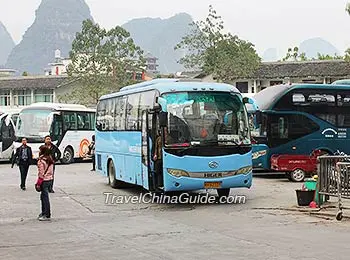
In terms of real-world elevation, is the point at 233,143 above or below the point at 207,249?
above

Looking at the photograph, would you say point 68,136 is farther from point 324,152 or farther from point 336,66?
point 336,66

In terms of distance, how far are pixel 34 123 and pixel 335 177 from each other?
22531mm

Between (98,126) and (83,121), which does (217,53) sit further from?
(98,126)

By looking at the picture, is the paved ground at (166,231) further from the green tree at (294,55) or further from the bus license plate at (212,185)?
the green tree at (294,55)

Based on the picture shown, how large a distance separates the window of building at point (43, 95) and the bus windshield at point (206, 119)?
46.9 m

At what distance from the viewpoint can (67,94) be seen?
58.2m

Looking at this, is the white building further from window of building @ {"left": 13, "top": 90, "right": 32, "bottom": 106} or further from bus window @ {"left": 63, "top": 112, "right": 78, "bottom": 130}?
bus window @ {"left": 63, "top": 112, "right": 78, "bottom": 130}

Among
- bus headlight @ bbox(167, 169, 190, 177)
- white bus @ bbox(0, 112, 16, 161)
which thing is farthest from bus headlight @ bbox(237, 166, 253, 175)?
white bus @ bbox(0, 112, 16, 161)

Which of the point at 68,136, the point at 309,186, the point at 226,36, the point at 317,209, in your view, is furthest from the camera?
the point at 226,36

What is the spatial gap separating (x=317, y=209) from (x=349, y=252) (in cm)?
484

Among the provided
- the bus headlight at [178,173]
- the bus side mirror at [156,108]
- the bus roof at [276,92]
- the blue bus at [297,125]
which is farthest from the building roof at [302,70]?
the bus headlight at [178,173]

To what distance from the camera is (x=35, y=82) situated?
63281 mm

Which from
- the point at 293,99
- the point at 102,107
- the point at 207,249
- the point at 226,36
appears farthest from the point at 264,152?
the point at 226,36

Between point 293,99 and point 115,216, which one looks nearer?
point 115,216
